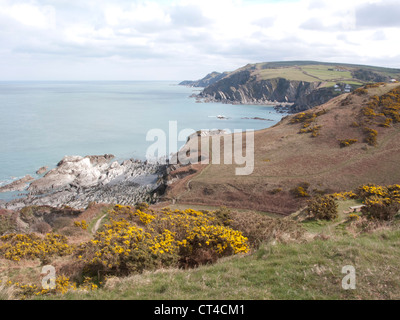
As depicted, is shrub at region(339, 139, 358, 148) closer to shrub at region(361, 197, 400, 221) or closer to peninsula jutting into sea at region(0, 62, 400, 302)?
peninsula jutting into sea at region(0, 62, 400, 302)

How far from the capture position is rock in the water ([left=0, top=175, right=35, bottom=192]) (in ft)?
153

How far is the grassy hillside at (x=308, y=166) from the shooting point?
109 ft

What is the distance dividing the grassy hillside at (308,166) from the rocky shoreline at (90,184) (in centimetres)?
949

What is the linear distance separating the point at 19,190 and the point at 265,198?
37965mm

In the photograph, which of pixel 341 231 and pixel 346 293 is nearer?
pixel 346 293

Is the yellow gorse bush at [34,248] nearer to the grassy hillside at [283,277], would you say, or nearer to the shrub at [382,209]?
the grassy hillside at [283,277]

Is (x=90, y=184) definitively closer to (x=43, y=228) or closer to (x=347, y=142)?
(x=43, y=228)

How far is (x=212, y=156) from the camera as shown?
47.1 meters

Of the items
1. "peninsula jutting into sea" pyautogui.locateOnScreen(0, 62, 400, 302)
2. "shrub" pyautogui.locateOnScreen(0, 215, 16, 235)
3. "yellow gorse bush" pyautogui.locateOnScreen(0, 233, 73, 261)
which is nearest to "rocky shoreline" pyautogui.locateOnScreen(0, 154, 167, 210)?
"peninsula jutting into sea" pyautogui.locateOnScreen(0, 62, 400, 302)

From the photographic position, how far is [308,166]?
37844 millimetres

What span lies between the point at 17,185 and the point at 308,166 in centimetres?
4424

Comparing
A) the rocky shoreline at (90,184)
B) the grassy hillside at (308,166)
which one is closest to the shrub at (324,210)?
the grassy hillside at (308,166)
